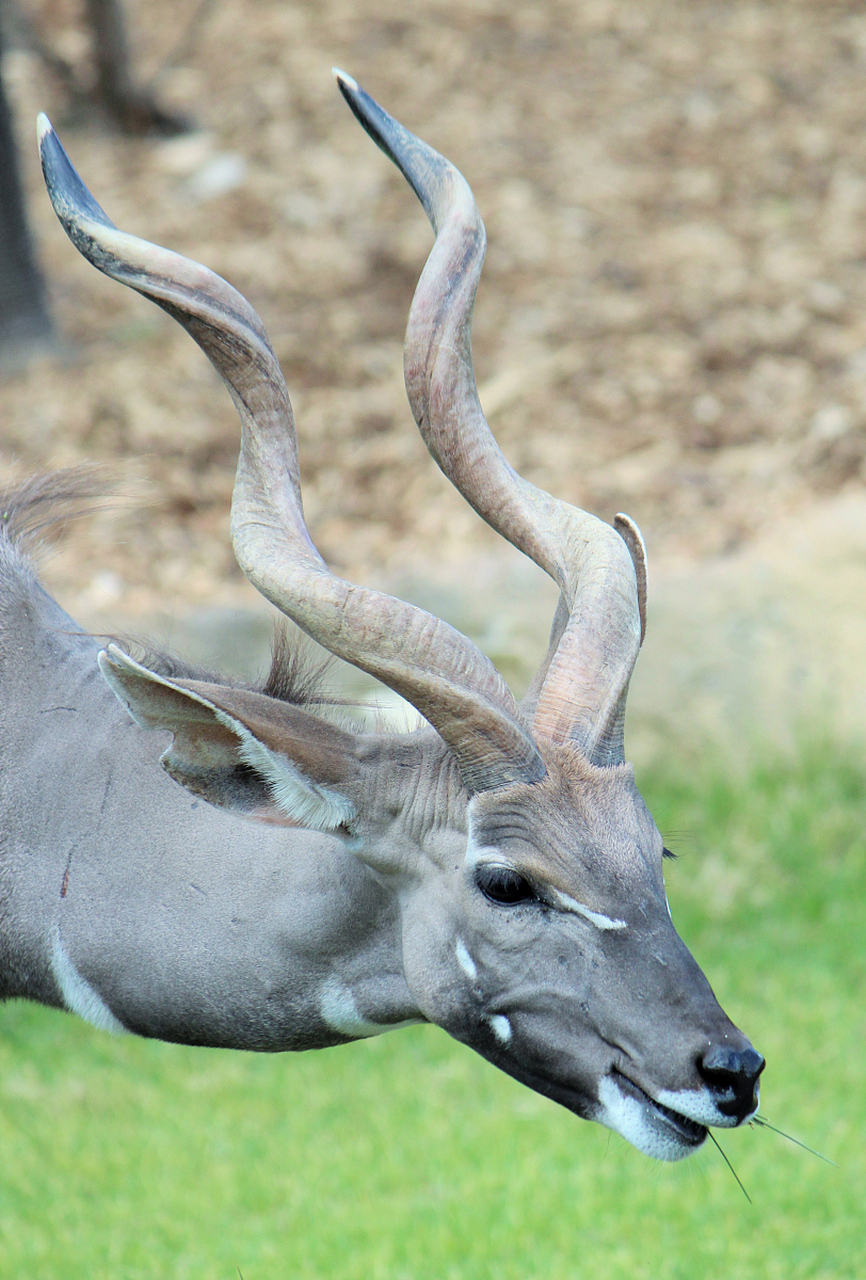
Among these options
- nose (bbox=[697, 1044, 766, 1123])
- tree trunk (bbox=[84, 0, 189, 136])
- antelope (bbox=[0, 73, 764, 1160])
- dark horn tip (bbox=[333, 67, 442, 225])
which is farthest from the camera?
tree trunk (bbox=[84, 0, 189, 136])

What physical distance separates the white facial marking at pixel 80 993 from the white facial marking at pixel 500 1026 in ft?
2.86

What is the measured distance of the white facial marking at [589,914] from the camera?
8.57ft

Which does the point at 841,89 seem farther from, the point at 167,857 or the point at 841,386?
the point at 167,857

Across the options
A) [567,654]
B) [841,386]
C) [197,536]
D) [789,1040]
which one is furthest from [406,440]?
[567,654]

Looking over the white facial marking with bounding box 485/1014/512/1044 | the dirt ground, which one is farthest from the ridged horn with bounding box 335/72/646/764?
the dirt ground

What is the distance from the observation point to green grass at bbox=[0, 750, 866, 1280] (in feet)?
13.8

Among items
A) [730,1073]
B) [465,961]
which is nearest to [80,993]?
[465,961]

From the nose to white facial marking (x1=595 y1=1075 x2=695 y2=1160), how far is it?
12 cm

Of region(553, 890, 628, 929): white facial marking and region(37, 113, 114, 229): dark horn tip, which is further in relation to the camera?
region(37, 113, 114, 229): dark horn tip

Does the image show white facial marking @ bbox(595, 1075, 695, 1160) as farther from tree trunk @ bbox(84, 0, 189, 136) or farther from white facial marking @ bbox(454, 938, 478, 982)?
tree trunk @ bbox(84, 0, 189, 136)

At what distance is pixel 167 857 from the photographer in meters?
3.00

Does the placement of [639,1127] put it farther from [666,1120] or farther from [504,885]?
[504,885]

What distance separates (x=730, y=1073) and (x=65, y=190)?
2.29 meters

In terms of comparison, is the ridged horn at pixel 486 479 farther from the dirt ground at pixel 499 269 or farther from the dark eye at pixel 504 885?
the dirt ground at pixel 499 269
